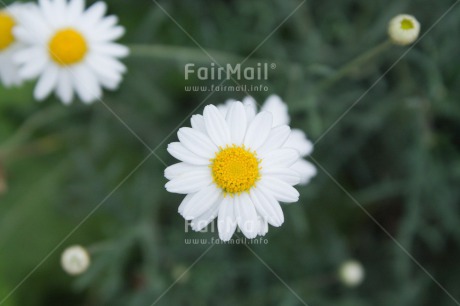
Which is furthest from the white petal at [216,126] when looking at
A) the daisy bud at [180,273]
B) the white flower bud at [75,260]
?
the daisy bud at [180,273]

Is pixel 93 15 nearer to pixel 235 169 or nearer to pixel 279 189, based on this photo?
pixel 235 169

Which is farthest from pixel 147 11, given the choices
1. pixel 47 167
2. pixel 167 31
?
pixel 47 167

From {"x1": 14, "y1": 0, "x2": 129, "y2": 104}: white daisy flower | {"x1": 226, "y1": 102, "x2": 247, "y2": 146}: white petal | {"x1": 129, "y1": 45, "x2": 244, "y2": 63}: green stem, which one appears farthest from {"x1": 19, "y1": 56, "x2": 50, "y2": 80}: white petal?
{"x1": 226, "y1": 102, "x2": 247, "y2": 146}: white petal

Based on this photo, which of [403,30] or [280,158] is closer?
[280,158]

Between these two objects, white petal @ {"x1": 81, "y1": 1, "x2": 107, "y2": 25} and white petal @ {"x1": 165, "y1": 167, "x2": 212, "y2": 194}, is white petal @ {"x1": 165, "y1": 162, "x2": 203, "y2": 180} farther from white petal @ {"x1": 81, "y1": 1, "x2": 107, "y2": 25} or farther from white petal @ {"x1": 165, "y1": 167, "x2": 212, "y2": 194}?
white petal @ {"x1": 81, "y1": 1, "x2": 107, "y2": 25}

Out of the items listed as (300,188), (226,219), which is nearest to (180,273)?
(300,188)

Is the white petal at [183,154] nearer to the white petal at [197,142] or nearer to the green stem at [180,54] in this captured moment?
the white petal at [197,142]

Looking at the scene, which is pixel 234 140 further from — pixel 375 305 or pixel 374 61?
pixel 375 305

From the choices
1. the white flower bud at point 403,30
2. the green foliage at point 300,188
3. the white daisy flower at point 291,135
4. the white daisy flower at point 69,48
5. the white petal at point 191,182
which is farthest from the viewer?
the green foliage at point 300,188
